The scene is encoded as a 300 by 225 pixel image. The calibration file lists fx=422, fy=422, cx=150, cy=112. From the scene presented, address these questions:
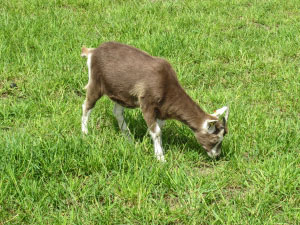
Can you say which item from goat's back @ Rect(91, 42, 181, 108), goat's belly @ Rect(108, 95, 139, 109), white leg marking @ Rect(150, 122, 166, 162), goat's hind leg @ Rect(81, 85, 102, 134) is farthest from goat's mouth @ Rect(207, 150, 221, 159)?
goat's hind leg @ Rect(81, 85, 102, 134)

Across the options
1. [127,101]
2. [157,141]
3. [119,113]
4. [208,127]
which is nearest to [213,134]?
[208,127]

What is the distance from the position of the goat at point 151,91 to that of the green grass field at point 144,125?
28 centimetres

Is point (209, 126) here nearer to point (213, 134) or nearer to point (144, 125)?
point (213, 134)

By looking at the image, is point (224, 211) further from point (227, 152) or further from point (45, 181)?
point (45, 181)

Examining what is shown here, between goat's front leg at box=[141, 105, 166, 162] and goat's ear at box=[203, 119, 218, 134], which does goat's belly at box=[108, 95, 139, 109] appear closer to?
goat's front leg at box=[141, 105, 166, 162]

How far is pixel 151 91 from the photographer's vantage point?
5188 millimetres

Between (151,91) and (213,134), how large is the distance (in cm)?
94

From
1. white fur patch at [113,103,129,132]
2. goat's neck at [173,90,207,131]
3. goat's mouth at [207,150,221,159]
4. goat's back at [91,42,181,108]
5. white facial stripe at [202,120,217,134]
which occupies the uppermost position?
goat's back at [91,42,181,108]

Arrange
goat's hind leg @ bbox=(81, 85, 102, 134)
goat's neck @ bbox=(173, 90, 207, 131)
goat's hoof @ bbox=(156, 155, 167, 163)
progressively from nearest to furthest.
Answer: goat's hoof @ bbox=(156, 155, 167, 163) → goat's neck @ bbox=(173, 90, 207, 131) → goat's hind leg @ bbox=(81, 85, 102, 134)

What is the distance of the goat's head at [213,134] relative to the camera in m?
5.21

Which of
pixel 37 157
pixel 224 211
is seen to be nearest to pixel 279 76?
pixel 224 211

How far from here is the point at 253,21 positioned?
10.3 meters

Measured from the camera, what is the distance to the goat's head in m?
5.21

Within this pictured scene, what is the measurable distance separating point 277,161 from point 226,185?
2.23ft
